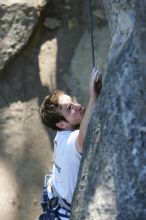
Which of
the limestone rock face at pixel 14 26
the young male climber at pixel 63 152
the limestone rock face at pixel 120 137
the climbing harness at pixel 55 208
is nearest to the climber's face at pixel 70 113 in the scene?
the young male climber at pixel 63 152

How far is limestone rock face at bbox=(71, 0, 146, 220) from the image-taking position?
1.47 meters

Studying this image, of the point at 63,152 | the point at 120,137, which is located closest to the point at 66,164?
the point at 63,152

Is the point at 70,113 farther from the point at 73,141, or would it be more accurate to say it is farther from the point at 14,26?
the point at 14,26

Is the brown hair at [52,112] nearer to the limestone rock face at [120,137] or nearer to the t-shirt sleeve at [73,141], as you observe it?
the t-shirt sleeve at [73,141]

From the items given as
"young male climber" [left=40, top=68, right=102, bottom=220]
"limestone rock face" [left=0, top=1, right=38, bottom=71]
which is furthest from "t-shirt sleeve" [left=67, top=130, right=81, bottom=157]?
"limestone rock face" [left=0, top=1, right=38, bottom=71]

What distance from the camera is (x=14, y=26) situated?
3549mm

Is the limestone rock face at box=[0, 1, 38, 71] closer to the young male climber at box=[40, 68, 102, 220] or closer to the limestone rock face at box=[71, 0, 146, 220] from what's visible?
the young male climber at box=[40, 68, 102, 220]

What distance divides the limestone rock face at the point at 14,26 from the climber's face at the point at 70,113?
1.42 metres

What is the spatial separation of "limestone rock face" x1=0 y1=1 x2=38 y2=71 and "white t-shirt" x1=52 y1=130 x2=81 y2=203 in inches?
57.6

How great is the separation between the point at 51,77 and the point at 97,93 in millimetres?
1809

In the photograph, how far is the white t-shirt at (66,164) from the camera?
207 cm

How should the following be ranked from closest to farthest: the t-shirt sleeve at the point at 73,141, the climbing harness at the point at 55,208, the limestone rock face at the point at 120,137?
the limestone rock face at the point at 120,137 → the t-shirt sleeve at the point at 73,141 → the climbing harness at the point at 55,208

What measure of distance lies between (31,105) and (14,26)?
1.51 feet

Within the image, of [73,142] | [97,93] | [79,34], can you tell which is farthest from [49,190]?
[79,34]
